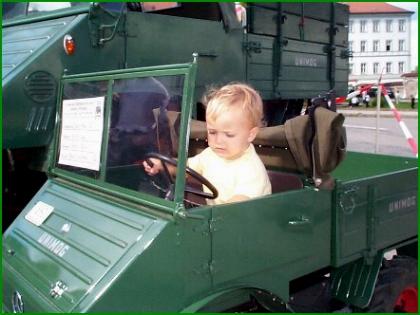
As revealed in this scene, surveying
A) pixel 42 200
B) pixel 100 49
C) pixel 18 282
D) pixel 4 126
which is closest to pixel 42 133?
pixel 4 126

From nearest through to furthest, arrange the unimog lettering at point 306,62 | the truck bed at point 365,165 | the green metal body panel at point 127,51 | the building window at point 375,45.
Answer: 1. the truck bed at point 365,165
2. the green metal body panel at point 127,51
3. the unimog lettering at point 306,62
4. the building window at point 375,45

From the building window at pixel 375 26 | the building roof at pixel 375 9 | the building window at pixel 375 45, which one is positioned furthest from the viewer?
the building roof at pixel 375 9

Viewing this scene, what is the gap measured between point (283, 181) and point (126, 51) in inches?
86.8

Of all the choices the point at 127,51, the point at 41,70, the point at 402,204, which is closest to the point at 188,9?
the point at 127,51

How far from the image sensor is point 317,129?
2.60 meters

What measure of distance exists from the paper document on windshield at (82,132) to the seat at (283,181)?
1054 millimetres

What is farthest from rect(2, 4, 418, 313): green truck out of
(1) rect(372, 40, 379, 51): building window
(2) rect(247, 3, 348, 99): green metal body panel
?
(1) rect(372, 40, 379, 51): building window

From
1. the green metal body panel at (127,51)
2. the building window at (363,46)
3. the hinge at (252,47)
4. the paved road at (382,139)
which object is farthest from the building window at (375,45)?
the hinge at (252,47)

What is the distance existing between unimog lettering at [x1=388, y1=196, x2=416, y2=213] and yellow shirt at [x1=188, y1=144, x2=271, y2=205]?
97 cm

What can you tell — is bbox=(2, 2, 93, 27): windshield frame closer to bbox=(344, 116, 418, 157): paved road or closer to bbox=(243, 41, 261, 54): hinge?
bbox=(243, 41, 261, 54): hinge

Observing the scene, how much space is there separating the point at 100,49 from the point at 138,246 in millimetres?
2732

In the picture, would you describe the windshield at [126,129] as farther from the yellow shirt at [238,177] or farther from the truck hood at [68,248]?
Answer: the yellow shirt at [238,177]

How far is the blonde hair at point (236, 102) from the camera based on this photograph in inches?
97.0

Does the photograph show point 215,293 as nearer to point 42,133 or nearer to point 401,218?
point 401,218
